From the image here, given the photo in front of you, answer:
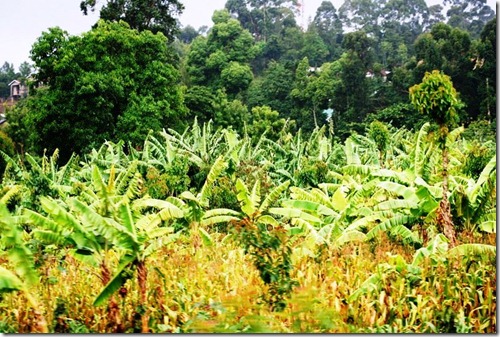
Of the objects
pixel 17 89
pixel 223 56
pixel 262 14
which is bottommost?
pixel 17 89

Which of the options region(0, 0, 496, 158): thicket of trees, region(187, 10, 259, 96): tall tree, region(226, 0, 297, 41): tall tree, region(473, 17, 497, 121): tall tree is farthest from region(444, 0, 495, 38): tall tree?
region(187, 10, 259, 96): tall tree

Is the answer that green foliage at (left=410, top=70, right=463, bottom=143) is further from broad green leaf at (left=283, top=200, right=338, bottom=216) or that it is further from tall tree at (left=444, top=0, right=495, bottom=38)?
tall tree at (left=444, top=0, right=495, bottom=38)

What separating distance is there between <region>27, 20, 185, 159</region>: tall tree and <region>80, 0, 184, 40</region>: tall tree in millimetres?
2991

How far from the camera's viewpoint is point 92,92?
1617 cm

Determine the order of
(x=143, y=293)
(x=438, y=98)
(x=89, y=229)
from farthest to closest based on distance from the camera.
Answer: (x=438, y=98) → (x=89, y=229) → (x=143, y=293)

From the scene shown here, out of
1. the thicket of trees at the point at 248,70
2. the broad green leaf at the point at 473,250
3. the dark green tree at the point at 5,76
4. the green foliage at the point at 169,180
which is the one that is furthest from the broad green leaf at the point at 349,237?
the dark green tree at the point at 5,76

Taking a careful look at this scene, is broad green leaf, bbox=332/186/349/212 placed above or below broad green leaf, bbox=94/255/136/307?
above

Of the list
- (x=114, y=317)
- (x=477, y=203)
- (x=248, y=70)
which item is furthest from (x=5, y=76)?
(x=114, y=317)

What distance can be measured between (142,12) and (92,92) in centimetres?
580

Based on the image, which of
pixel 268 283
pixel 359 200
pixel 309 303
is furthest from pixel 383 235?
pixel 309 303

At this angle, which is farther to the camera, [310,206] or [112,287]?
[310,206]

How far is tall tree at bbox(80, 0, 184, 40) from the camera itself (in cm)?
2045

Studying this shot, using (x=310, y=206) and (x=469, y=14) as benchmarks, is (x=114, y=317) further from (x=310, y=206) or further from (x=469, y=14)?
(x=469, y=14)

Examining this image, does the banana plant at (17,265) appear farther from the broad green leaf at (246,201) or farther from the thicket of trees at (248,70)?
the thicket of trees at (248,70)
